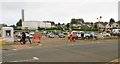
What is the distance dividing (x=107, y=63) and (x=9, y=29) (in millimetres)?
20914

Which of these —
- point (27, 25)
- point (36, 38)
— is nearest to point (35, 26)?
point (27, 25)

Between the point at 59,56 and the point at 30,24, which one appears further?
the point at 30,24

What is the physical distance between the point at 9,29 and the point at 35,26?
334ft

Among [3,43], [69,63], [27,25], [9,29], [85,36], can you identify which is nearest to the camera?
[69,63]

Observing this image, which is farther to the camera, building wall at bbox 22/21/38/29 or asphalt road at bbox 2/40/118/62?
building wall at bbox 22/21/38/29

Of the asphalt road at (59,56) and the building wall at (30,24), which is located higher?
the building wall at (30,24)

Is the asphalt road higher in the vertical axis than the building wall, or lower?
lower

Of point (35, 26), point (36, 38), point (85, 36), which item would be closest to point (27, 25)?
point (35, 26)

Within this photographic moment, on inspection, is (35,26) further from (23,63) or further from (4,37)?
(23,63)

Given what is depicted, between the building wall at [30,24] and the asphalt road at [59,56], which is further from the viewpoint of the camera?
the building wall at [30,24]

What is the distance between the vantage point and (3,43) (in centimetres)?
2936

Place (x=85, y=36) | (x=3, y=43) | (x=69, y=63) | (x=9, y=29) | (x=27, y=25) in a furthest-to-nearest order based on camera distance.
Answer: (x=27, y=25), (x=85, y=36), (x=9, y=29), (x=3, y=43), (x=69, y=63)

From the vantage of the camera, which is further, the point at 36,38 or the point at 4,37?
the point at 36,38

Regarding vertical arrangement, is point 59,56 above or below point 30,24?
below
